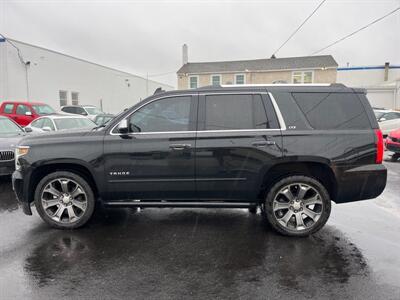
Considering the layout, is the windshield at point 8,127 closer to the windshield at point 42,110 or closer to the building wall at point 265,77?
the windshield at point 42,110

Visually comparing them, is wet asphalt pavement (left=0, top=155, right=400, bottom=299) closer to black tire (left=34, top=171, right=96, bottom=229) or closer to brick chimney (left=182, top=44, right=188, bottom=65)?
black tire (left=34, top=171, right=96, bottom=229)

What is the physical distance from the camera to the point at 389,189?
6359 millimetres

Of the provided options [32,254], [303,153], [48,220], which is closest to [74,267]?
[32,254]

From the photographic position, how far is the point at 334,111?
152 inches

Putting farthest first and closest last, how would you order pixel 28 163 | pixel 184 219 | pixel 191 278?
pixel 184 219 < pixel 28 163 < pixel 191 278

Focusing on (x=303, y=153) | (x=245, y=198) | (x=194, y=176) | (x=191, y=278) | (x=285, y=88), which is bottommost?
(x=191, y=278)

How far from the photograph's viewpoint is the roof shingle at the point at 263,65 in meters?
28.5

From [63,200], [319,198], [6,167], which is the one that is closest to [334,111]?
[319,198]

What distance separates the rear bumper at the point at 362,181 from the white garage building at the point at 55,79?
18690 mm

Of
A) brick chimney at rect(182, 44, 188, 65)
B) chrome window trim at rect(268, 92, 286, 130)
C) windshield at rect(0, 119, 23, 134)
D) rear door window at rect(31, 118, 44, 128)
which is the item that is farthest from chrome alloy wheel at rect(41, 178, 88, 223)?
brick chimney at rect(182, 44, 188, 65)

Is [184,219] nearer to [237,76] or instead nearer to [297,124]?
[297,124]

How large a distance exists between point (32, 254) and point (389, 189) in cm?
678

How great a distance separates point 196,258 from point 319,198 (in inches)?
72.4

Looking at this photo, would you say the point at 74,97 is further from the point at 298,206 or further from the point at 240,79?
the point at 298,206
